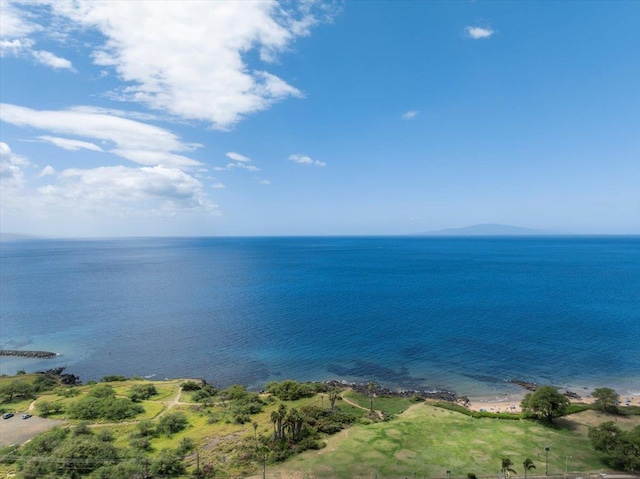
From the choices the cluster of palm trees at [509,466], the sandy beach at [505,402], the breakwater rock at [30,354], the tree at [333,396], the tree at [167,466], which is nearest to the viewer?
the cluster of palm trees at [509,466]

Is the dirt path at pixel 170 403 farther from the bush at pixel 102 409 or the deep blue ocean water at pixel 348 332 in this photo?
the deep blue ocean water at pixel 348 332

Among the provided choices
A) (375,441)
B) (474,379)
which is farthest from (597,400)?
(375,441)

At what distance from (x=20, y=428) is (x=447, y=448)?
69.0 meters

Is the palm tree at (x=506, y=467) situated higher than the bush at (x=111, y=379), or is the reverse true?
the palm tree at (x=506, y=467)

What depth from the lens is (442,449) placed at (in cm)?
4947

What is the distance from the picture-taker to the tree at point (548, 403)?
5559cm

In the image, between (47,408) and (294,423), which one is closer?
(294,423)

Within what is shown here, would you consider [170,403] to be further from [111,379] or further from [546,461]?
[546,461]

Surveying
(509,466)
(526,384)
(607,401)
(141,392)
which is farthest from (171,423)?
(607,401)

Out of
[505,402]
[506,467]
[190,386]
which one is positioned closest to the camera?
[506,467]

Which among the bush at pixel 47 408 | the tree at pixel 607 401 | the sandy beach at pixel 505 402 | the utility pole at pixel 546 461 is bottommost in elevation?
the sandy beach at pixel 505 402

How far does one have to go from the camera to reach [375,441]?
5181cm

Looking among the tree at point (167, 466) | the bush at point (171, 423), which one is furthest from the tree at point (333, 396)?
the tree at point (167, 466)

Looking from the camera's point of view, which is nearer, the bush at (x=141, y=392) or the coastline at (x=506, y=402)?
the coastline at (x=506, y=402)
